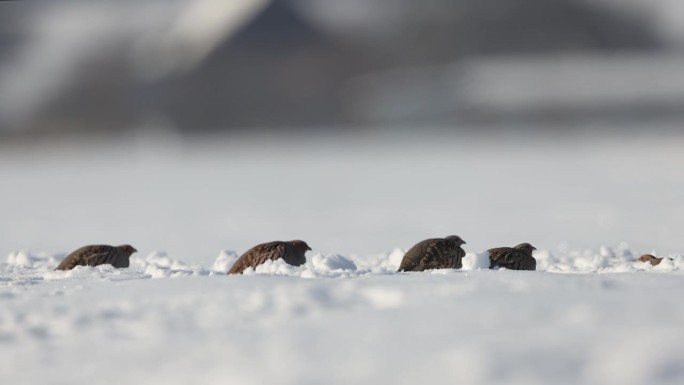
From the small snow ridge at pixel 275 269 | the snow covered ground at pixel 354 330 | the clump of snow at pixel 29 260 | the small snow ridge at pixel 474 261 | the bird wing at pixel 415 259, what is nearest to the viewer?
the snow covered ground at pixel 354 330

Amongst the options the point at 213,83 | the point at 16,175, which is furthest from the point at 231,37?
the point at 16,175

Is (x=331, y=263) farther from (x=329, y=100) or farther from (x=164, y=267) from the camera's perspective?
(x=329, y=100)

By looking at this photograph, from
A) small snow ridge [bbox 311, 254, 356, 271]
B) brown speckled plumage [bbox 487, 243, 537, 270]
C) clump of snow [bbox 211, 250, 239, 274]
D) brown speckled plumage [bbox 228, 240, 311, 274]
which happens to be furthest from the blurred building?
small snow ridge [bbox 311, 254, 356, 271]

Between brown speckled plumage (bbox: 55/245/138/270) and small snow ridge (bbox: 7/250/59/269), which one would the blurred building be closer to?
small snow ridge (bbox: 7/250/59/269)

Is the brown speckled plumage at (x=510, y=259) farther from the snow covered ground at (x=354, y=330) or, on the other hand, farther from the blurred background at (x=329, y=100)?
the blurred background at (x=329, y=100)

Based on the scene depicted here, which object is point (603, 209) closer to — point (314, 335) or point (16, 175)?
point (314, 335)

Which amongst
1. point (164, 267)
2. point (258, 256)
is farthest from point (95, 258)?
point (258, 256)

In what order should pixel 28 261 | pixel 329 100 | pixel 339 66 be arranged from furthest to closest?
pixel 339 66 → pixel 329 100 → pixel 28 261

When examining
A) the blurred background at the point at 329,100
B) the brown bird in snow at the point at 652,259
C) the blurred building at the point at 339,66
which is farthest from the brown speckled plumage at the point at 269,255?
the blurred building at the point at 339,66

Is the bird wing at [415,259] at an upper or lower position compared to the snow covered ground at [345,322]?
upper
